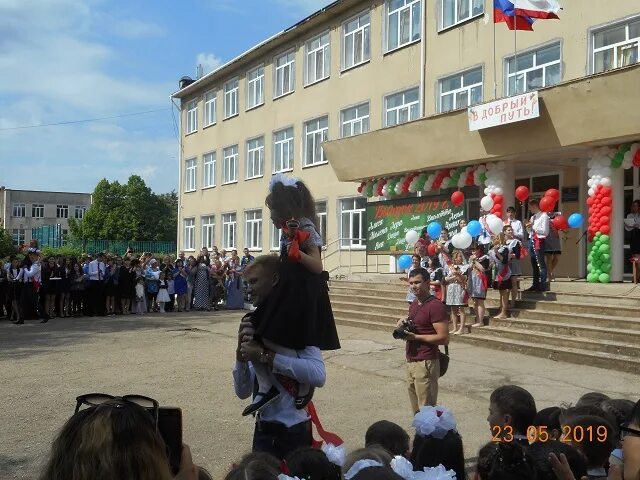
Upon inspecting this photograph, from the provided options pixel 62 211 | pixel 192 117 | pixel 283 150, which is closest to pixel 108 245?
pixel 192 117

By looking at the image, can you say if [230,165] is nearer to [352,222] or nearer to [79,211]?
[352,222]

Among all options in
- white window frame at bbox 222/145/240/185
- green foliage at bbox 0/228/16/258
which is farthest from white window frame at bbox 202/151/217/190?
green foliage at bbox 0/228/16/258

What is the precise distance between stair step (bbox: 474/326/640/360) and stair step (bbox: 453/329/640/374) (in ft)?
0.38

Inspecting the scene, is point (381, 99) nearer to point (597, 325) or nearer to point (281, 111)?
point (281, 111)

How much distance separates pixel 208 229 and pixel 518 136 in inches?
872

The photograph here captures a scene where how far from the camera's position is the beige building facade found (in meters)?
15.9

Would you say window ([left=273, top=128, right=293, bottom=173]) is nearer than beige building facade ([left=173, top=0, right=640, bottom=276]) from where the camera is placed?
No

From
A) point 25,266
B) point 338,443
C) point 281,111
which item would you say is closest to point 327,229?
point 281,111

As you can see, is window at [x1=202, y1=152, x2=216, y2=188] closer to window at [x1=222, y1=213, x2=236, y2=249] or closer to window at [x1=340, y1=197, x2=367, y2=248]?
window at [x1=222, y1=213, x2=236, y2=249]

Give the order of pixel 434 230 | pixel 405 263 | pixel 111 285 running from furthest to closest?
1. pixel 111 285
2. pixel 434 230
3. pixel 405 263

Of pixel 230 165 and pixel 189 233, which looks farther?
pixel 189 233

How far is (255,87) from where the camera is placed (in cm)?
3112

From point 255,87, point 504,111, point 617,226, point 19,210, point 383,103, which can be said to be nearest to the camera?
point 617,226
